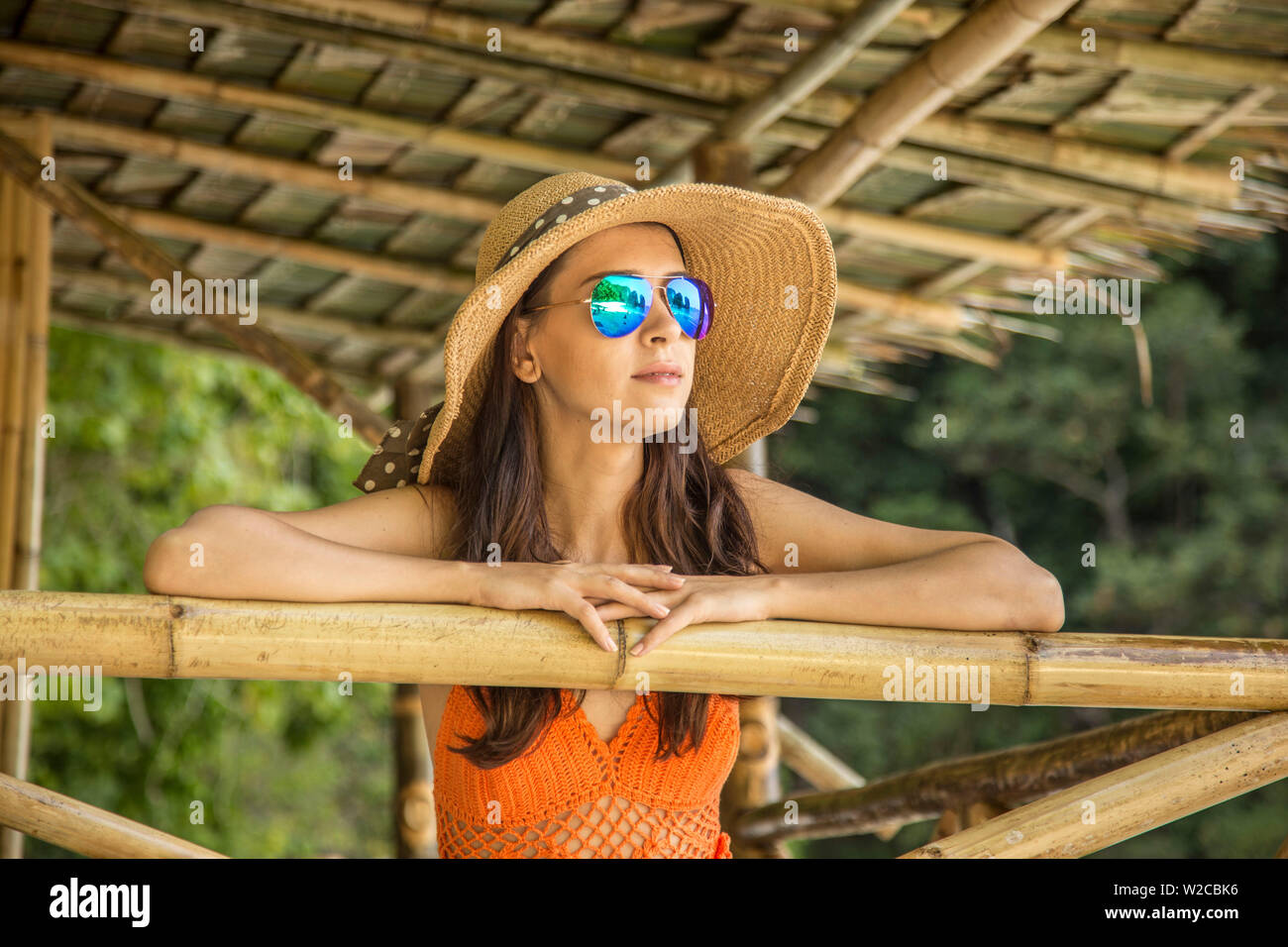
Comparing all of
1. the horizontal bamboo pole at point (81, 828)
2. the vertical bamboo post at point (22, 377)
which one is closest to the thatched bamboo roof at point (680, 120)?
the vertical bamboo post at point (22, 377)

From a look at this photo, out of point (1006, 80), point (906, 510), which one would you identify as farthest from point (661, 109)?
point (906, 510)

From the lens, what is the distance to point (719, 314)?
1.72 m

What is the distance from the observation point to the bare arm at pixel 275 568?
1.17 metres

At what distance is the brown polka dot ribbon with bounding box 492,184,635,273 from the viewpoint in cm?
147

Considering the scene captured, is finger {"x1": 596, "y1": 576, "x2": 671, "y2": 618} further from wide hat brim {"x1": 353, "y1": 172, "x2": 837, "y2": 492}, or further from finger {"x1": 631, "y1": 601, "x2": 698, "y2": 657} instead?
wide hat brim {"x1": 353, "y1": 172, "x2": 837, "y2": 492}

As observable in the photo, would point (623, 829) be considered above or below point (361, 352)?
below

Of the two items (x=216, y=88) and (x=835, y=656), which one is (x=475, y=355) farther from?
(x=216, y=88)

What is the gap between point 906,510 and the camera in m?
10.4

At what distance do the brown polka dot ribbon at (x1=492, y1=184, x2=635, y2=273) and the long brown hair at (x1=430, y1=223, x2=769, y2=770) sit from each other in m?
0.04

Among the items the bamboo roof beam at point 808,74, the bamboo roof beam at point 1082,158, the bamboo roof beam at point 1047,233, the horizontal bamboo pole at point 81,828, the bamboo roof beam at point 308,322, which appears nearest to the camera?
the horizontal bamboo pole at point 81,828

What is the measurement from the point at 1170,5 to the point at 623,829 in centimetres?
175

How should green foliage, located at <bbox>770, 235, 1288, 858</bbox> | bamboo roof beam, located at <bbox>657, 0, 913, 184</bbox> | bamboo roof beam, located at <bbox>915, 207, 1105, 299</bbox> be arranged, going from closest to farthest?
bamboo roof beam, located at <bbox>657, 0, 913, 184</bbox> → bamboo roof beam, located at <bbox>915, 207, 1105, 299</bbox> → green foliage, located at <bbox>770, 235, 1288, 858</bbox>

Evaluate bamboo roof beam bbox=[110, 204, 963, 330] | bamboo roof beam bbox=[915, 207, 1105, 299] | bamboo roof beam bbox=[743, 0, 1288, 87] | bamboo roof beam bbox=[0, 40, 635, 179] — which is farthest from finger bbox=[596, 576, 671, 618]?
bamboo roof beam bbox=[110, 204, 963, 330]

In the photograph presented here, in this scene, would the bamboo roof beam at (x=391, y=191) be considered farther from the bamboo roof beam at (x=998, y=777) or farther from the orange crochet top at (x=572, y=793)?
the orange crochet top at (x=572, y=793)
